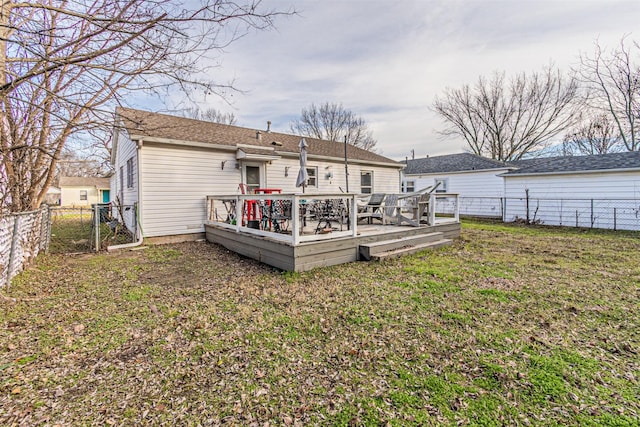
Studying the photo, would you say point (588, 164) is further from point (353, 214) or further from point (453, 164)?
point (353, 214)

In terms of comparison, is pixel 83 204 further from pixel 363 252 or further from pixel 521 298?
pixel 521 298

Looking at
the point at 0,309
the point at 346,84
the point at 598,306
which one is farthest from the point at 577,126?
the point at 0,309

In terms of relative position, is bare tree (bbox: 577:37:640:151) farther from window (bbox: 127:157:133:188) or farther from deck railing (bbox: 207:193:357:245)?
window (bbox: 127:157:133:188)

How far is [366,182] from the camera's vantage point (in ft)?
44.1

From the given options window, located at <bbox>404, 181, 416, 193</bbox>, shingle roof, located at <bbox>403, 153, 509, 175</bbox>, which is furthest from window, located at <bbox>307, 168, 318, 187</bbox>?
window, located at <bbox>404, 181, 416, 193</bbox>

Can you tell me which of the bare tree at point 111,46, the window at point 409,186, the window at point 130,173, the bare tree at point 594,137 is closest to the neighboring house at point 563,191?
the window at point 409,186

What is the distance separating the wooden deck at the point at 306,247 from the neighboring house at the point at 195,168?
1800mm

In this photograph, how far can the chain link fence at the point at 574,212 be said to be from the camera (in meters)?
10.8

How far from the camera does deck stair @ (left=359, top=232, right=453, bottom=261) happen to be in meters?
5.97

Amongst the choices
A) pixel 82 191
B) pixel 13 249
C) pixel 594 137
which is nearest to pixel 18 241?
pixel 13 249

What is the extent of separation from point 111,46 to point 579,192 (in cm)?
1601

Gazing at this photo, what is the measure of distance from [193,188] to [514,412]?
8615 mm

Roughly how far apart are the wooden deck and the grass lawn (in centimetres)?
32

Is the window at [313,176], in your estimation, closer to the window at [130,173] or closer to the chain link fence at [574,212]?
the window at [130,173]
